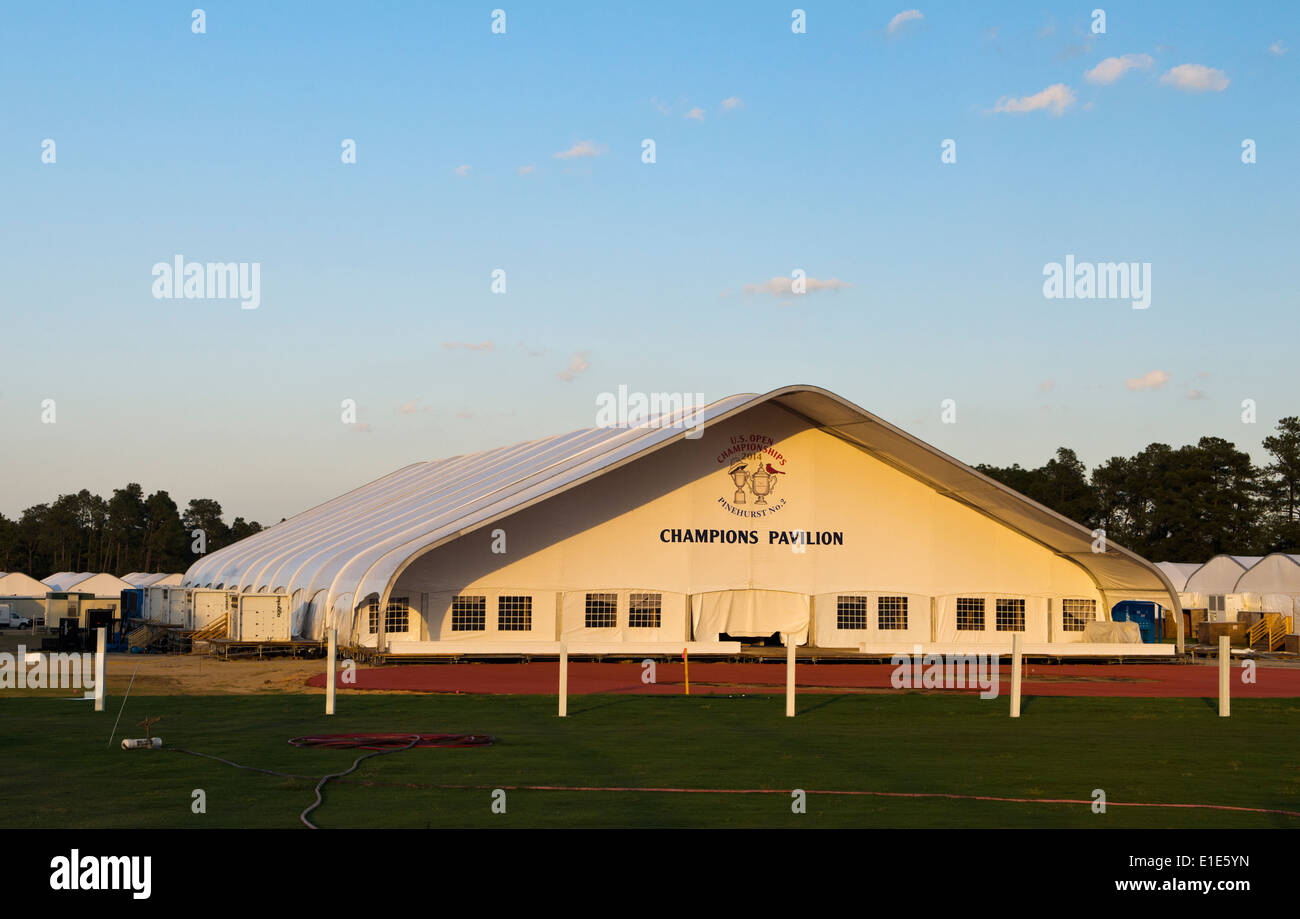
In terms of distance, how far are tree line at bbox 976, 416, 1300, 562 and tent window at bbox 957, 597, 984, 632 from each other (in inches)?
2550

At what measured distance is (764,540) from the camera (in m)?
48.0

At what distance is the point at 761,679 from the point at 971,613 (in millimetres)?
16453

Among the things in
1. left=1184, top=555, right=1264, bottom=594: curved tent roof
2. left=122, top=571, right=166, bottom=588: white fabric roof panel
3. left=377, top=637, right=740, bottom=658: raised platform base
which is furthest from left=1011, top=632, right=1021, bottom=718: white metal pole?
left=122, top=571, right=166, bottom=588: white fabric roof panel

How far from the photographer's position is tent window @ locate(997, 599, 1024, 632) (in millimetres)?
49906

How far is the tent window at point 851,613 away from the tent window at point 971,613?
140 inches

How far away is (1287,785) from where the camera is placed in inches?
618

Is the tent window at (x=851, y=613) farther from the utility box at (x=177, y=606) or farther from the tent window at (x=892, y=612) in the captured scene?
the utility box at (x=177, y=606)

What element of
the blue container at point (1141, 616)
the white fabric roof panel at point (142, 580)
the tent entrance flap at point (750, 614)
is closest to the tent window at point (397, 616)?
the tent entrance flap at point (750, 614)

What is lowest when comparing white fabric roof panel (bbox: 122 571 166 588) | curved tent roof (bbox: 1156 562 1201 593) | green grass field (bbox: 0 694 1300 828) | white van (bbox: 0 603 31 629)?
white van (bbox: 0 603 31 629)

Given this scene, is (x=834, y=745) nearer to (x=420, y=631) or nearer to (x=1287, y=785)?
(x=1287, y=785)

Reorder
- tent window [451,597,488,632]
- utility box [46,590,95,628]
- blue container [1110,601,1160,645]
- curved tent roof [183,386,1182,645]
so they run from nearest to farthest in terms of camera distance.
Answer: curved tent roof [183,386,1182,645] → tent window [451,597,488,632] → blue container [1110,601,1160,645] → utility box [46,590,95,628]

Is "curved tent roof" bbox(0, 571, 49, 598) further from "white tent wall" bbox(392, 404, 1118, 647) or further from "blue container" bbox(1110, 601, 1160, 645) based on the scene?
"blue container" bbox(1110, 601, 1160, 645)

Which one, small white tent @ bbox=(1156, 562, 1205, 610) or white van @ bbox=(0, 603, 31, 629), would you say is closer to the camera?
white van @ bbox=(0, 603, 31, 629)

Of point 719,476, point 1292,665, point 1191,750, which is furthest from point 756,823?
point 1292,665
